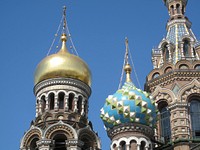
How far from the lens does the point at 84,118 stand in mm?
21562

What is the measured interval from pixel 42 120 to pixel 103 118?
3570 millimetres

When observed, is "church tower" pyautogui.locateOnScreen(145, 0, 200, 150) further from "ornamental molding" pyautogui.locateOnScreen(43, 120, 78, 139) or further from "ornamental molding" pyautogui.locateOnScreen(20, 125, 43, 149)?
"ornamental molding" pyautogui.locateOnScreen(20, 125, 43, 149)

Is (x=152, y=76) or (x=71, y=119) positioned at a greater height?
(x=152, y=76)

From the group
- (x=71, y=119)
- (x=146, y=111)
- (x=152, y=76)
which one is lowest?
(x=146, y=111)

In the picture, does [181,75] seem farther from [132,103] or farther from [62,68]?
[62,68]

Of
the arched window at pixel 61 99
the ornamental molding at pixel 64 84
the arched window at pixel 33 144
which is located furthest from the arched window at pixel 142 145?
the ornamental molding at pixel 64 84

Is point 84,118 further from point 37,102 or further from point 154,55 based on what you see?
point 154,55

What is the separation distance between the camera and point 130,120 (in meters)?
17.7

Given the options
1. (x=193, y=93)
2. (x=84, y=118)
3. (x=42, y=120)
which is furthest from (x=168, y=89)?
(x=42, y=120)

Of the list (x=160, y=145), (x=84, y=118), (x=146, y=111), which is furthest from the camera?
(x=84, y=118)

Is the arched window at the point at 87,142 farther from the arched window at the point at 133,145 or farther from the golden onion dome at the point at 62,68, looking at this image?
the arched window at the point at 133,145

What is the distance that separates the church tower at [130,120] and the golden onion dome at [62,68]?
4.03 m

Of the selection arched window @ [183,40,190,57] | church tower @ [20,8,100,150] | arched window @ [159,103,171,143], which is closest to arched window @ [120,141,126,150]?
church tower @ [20,8,100,150]

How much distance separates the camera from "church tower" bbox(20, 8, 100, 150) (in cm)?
2047
